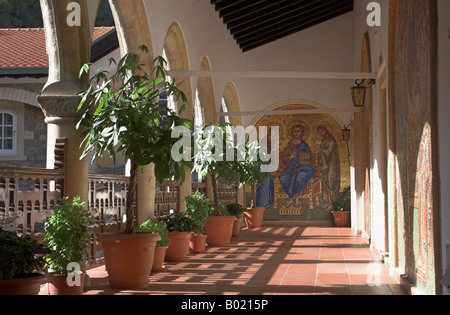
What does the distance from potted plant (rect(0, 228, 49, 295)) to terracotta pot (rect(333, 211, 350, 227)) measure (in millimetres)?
14904

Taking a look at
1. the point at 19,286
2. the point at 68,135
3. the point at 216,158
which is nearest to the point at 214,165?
the point at 216,158

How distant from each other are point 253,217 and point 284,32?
5.64 meters

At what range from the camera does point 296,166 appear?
19266 millimetres

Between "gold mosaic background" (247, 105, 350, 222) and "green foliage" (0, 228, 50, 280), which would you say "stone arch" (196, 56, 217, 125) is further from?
"green foliage" (0, 228, 50, 280)

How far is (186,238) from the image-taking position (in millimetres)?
8875

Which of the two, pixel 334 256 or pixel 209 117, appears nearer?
pixel 334 256

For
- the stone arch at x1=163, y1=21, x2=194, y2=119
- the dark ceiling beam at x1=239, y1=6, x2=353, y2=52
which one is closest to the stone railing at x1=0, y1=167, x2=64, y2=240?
the stone arch at x1=163, y1=21, x2=194, y2=119

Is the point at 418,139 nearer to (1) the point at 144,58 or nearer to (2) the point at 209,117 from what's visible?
(1) the point at 144,58

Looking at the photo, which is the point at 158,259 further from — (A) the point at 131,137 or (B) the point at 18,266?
(B) the point at 18,266

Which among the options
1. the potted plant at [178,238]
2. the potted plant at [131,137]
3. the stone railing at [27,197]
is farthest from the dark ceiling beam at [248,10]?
the stone railing at [27,197]

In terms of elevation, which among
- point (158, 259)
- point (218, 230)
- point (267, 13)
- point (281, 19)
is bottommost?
point (158, 259)

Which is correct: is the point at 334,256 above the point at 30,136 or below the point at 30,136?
below
